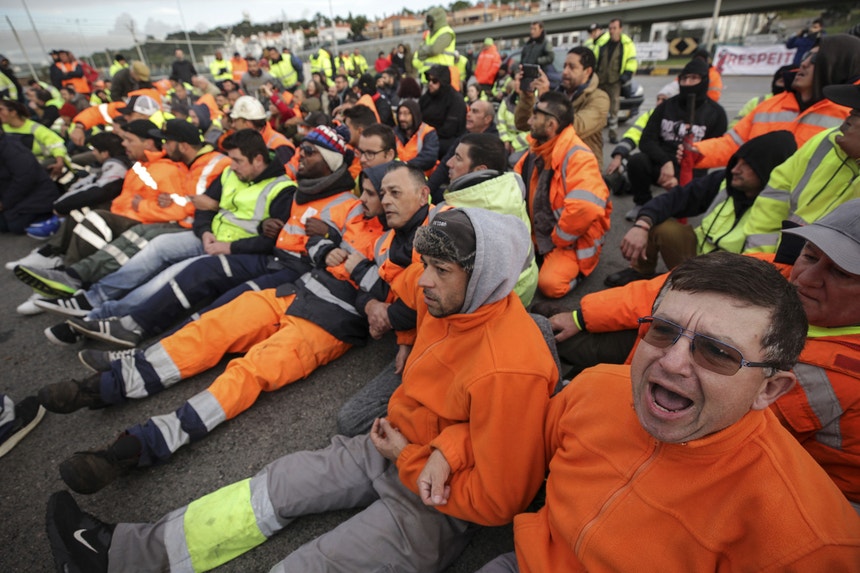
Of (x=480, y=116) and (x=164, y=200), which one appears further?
(x=480, y=116)

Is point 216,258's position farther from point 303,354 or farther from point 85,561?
point 85,561

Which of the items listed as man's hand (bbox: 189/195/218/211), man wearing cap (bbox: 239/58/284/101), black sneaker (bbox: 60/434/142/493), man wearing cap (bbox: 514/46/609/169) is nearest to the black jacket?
man wearing cap (bbox: 514/46/609/169)

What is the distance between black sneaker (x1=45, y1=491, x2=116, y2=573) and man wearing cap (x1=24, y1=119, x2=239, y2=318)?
209 cm

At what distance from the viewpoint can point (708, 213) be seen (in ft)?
10.3

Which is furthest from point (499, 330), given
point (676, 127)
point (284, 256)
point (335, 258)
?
point (676, 127)

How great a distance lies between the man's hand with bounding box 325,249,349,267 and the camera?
3029 millimetres

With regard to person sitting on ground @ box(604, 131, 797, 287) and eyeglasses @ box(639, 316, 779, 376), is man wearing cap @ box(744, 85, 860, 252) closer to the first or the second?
person sitting on ground @ box(604, 131, 797, 287)

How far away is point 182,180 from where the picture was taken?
4.40 m

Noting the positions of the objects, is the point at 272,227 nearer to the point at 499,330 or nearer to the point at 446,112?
the point at 499,330

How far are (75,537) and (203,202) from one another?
308cm

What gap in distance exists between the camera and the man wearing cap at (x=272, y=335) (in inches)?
91.4

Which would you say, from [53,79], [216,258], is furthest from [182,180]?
[53,79]

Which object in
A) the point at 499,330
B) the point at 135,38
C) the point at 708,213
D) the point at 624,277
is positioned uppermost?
the point at 135,38

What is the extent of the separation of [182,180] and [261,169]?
128 centimetres
